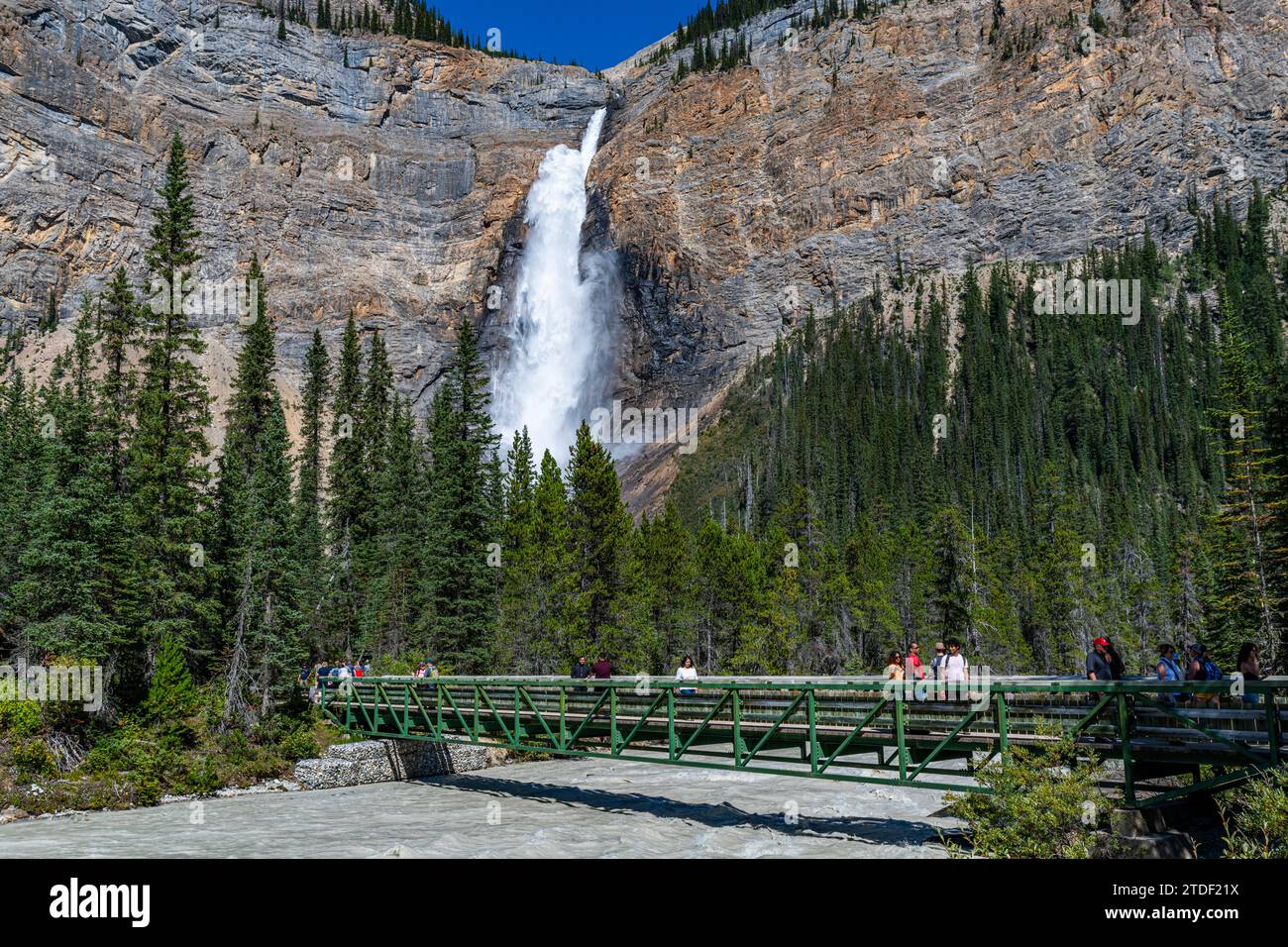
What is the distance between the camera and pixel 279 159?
125938mm

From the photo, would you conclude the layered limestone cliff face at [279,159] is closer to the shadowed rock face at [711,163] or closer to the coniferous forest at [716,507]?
the shadowed rock face at [711,163]

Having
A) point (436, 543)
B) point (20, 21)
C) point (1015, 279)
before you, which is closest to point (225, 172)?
point (20, 21)

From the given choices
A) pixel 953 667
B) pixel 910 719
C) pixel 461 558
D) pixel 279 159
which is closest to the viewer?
pixel 910 719

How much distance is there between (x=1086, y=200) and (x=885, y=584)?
292ft

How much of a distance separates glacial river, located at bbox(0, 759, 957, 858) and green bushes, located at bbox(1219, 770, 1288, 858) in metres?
6.57

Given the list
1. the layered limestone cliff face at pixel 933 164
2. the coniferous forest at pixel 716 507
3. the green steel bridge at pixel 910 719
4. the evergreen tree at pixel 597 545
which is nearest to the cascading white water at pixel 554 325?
the layered limestone cliff face at pixel 933 164

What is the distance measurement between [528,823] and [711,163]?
122618mm

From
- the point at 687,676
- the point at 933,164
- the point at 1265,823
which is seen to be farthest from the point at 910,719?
the point at 933,164

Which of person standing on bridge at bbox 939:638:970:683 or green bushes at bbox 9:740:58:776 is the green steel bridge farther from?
green bushes at bbox 9:740:58:776

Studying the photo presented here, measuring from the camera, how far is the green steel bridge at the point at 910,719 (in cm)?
1252

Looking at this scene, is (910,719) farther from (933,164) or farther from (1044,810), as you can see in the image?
(933,164)

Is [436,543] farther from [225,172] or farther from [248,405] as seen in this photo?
[225,172]

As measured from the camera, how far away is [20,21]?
110625 mm

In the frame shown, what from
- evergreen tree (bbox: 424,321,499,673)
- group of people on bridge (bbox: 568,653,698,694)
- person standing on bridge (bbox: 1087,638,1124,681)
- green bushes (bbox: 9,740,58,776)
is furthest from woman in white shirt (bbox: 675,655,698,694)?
evergreen tree (bbox: 424,321,499,673)
